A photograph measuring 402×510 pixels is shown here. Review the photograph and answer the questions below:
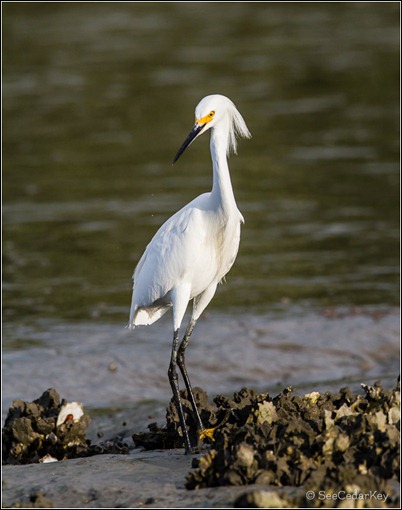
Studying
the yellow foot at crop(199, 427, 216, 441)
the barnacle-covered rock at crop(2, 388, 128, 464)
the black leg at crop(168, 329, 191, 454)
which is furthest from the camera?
the barnacle-covered rock at crop(2, 388, 128, 464)

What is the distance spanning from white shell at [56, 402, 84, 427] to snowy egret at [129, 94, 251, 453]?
31.4 inches

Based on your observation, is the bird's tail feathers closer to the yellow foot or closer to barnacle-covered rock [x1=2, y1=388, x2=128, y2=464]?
A: barnacle-covered rock [x1=2, y1=388, x2=128, y2=464]

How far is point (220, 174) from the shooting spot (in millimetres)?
7512

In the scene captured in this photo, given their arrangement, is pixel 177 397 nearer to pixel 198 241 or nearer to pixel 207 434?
pixel 207 434

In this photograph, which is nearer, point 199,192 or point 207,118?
point 207,118

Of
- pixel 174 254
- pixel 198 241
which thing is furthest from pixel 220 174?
pixel 174 254

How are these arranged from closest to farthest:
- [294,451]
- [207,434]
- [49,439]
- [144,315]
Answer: [294,451] → [207,434] → [49,439] → [144,315]

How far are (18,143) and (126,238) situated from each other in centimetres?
659

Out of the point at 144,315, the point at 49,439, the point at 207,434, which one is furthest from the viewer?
the point at 144,315

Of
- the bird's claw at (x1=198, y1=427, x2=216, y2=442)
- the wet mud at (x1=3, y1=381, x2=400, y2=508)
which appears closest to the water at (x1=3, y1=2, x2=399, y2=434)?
the bird's claw at (x1=198, y1=427, x2=216, y2=442)

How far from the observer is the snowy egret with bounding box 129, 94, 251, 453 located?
7.57 metres

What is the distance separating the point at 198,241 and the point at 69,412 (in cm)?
170

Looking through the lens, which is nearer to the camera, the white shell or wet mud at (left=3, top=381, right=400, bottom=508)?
wet mud at (left=3, top=381, right=400, bottom=508)

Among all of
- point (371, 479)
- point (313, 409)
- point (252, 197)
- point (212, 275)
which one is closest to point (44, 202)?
point (252, 197)
